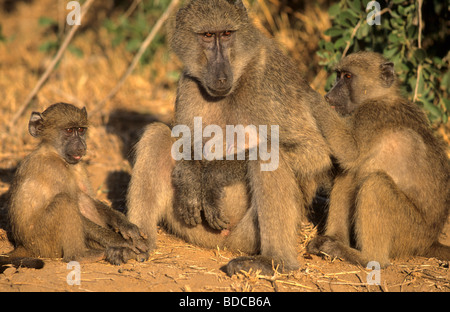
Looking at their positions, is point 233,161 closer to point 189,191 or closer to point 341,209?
point 189,191

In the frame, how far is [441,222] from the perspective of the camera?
11.0 ft

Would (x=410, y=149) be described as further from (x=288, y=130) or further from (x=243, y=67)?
(x=243, y=67)

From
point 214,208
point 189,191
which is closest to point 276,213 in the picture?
point 214,208

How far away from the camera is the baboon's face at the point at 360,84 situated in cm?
356

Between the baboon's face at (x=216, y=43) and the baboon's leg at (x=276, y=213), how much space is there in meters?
0.51

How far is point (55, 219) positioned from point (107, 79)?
3.79 metres

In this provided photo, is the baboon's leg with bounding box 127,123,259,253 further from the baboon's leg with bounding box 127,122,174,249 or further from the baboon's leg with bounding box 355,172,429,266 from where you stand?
the baboon's leg with bounding box 355,172,429,266

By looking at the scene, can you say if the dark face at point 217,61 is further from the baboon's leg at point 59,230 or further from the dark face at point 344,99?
the baboon's leg at point 59,230

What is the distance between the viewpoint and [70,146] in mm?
3238

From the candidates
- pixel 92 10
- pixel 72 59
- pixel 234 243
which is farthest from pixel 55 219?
pixel 92 10

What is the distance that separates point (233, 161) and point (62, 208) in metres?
0.96

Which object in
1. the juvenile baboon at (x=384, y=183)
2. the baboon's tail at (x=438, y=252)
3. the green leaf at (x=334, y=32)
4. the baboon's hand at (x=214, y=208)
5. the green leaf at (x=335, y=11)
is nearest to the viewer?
the juvenile baboon at (x=384, y=183)

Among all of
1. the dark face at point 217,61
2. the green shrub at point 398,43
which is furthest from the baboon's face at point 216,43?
the green shrub at point 398,43

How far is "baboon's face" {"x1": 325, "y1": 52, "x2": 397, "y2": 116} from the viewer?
11.7 feet
